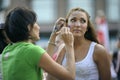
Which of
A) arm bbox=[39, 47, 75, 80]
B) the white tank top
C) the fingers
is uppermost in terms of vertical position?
arm bbox=[39, 47, 75, 80]

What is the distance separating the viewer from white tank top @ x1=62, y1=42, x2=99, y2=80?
5.14m

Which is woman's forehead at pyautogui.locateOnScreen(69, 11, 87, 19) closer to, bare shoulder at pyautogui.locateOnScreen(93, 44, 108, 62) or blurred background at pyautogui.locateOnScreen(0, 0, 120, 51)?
bare shoulder at pyautogui.locateOnScreen(93, 44, 108, 62)

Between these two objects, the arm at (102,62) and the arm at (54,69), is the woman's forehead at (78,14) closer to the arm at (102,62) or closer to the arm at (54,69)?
the arm at (102,62)

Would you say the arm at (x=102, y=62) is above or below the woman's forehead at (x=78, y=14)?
below

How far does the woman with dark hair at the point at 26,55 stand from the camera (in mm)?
4074

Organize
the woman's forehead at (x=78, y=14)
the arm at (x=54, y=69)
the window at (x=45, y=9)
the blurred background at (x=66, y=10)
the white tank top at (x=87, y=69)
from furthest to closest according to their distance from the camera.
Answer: the window at (x=45, y=9) → the blurred background at (x=66, y=10) → the woman's forehead at (x=78, y=14) → the white tank top at (x=87, y=69) → the arm at (x=54, y=69)

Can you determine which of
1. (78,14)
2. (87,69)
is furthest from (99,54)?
(78,14)

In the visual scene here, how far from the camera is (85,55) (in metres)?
5.23

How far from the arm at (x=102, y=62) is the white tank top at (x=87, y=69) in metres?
0.04

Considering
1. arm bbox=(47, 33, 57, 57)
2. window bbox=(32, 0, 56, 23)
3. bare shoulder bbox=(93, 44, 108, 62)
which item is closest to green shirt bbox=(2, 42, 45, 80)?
bare shoulder bbox=(93, 44, 108, 62)

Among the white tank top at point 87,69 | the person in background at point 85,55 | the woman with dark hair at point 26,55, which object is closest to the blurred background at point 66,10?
the person in background at point 85,55

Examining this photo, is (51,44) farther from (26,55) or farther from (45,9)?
(45,9)

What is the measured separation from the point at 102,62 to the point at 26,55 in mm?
1330

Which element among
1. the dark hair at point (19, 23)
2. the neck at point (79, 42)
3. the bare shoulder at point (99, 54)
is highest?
the dark hair at point (19, 23)
